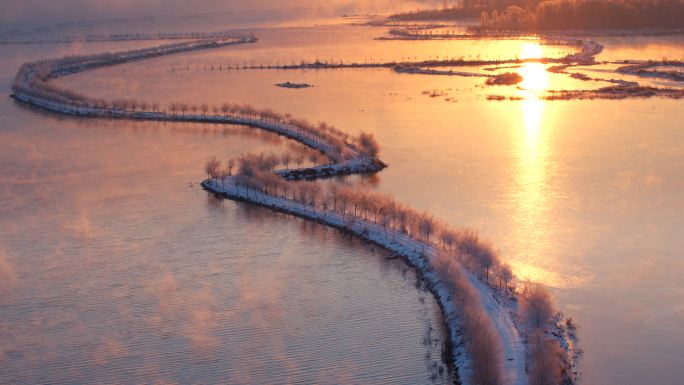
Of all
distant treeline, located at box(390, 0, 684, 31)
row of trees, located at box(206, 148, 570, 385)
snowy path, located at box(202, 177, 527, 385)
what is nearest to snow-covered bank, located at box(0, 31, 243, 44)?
distant treeline, located at box(390, 0, 684, 31)

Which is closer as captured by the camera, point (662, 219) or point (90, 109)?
point (662, 219)

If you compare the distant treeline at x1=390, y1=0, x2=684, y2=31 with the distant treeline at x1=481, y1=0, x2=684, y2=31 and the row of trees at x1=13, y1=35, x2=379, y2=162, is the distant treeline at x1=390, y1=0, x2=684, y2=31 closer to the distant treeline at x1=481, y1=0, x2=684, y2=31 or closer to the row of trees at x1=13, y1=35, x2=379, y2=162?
the distant treeline at x1=481, y1=0, x2=684, y2=31

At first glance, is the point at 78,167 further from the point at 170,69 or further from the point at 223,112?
the point at 170,69

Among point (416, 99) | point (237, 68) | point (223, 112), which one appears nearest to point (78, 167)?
point (223, 112)

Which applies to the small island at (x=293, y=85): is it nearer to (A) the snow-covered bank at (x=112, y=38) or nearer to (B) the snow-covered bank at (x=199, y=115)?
(B) the snow-covered bank at (x=199, y=115)

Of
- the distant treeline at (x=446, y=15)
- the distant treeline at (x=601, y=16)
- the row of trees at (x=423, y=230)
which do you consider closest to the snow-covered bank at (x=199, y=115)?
the row of trees at (x=423, y=230)

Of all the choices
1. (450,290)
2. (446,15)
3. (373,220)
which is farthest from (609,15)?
(450,290)
